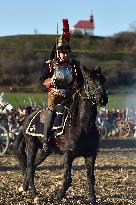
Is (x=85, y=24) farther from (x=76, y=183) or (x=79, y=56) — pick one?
(x=76, y=183)

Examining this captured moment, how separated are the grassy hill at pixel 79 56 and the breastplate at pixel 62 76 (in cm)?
4476

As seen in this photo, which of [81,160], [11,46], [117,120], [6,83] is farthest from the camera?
[11,46]

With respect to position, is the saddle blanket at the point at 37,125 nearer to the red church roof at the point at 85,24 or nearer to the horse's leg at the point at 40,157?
the horse's leg at the point at 40,157

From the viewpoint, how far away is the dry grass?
12.3m

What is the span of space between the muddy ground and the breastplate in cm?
211

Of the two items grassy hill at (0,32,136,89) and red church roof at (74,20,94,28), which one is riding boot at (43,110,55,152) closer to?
grassy hill at (0,32,136,89)

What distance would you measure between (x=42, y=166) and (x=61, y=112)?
6.92 m

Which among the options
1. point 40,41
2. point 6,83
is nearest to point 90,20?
point 40,41

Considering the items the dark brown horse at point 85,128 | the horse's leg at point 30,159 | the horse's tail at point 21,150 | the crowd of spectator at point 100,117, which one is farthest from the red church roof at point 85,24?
the dark brown horse at point 85,128

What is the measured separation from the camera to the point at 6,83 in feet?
216

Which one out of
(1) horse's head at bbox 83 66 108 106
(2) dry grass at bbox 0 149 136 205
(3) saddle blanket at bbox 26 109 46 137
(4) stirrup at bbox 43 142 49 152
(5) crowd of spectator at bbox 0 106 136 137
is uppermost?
(1) horse's head at bbox 83 66 108 106

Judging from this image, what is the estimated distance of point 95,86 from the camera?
1174 centimetres

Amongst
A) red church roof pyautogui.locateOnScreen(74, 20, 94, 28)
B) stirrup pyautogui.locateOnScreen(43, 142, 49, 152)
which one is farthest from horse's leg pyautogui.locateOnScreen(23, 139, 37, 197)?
red church roof pyautogui.locateOnScreen(74, 20, 94, 28)

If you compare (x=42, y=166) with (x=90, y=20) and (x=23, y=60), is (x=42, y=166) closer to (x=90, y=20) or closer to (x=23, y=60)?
(x=23, y=60)
